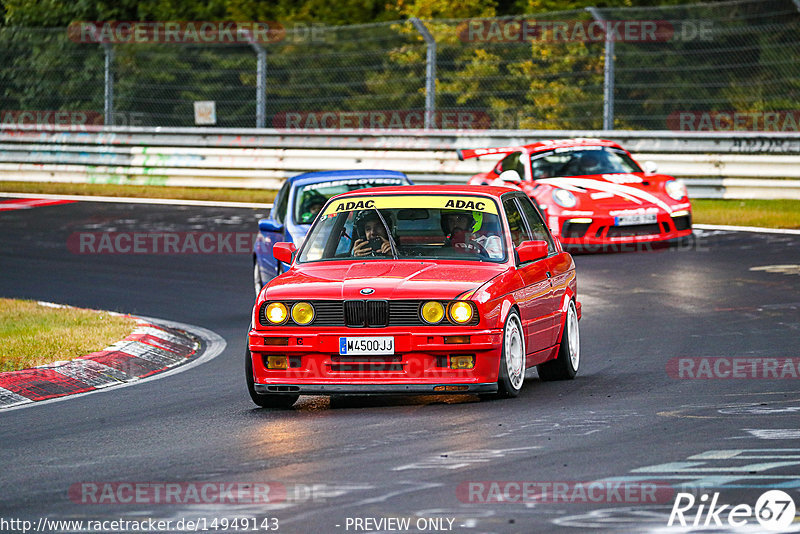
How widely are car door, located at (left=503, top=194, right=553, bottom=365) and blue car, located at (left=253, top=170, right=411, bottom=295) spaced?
4.30 metres

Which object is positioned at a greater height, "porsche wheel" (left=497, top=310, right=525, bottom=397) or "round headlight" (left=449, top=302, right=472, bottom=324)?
"round headlight" (left=449, top=302, right=472, bottom=324)

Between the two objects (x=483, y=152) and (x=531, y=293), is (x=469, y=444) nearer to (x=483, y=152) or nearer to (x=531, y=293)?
(x=531, y=293)

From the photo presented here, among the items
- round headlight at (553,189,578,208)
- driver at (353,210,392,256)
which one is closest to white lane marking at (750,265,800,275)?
round headlight at (553,189,578,208)

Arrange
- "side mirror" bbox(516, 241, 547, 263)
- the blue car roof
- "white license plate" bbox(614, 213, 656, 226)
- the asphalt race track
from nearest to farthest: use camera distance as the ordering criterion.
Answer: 1. the asphalt race track
2. "side mirror" bbox(516, 241, 547, 263)
3. the blue car roof
4. "white license plate" bbox(614, 213, 656, 226)

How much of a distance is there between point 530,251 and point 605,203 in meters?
8.46

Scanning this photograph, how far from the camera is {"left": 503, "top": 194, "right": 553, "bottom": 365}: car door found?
9.26 meters

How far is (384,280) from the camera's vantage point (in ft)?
28.9

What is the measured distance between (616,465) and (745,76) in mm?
17493

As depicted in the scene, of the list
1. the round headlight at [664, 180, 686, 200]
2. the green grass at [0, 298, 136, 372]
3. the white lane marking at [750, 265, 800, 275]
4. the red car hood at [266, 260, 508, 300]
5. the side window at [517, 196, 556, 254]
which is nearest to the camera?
the red car hood at [266, 260, 508, 300]

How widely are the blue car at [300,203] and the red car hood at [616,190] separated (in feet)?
10.5

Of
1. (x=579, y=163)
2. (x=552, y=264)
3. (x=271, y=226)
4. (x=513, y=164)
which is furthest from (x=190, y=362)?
(x=513, y=164)

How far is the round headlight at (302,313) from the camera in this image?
871cm

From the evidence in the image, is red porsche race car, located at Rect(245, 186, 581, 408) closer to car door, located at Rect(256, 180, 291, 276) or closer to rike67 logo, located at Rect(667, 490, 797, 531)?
rike67 logo, located at Rect(667, 490, 797, 531)

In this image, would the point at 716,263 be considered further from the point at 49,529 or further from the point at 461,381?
the point at 49,529
